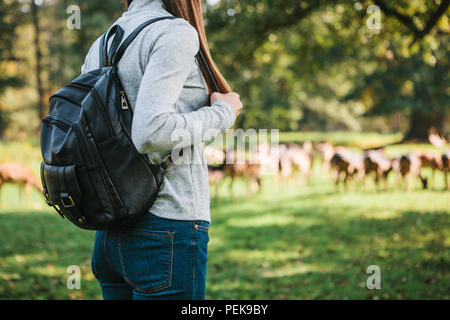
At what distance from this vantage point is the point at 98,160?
1.43 m

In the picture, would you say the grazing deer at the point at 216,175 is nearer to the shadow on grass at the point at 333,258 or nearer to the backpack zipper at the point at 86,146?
the shadow on grass at the point at 333,258

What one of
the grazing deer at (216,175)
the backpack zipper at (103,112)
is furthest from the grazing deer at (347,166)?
the backpack zipper at (103,112)

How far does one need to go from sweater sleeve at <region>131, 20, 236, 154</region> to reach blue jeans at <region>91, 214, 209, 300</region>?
0.29 m

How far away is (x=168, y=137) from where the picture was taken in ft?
4.65

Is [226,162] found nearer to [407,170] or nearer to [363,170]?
[363,170]

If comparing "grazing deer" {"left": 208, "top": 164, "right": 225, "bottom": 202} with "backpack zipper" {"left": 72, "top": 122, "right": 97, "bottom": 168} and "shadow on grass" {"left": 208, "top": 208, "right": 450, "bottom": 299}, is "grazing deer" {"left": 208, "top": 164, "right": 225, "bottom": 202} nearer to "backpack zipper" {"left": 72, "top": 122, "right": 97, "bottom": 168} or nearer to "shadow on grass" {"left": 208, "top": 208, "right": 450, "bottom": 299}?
"shadow on grass" {"left": 208, "top": 208, "right": 450, "bottom": 299}

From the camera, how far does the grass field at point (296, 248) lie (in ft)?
17.4

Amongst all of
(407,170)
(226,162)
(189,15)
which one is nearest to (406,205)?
(407,170)

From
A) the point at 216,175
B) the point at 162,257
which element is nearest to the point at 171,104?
the point at 162,257

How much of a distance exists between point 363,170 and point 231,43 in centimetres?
655

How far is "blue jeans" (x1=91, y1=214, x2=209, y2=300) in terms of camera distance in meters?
1.50

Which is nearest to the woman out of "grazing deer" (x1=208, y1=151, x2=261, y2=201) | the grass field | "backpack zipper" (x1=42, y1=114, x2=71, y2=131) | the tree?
"backpack zipper" (x1=42, y1=114, x2=71, y2=131)

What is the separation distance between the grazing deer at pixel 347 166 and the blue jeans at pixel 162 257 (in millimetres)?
11927

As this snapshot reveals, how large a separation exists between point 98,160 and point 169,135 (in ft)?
0.83
